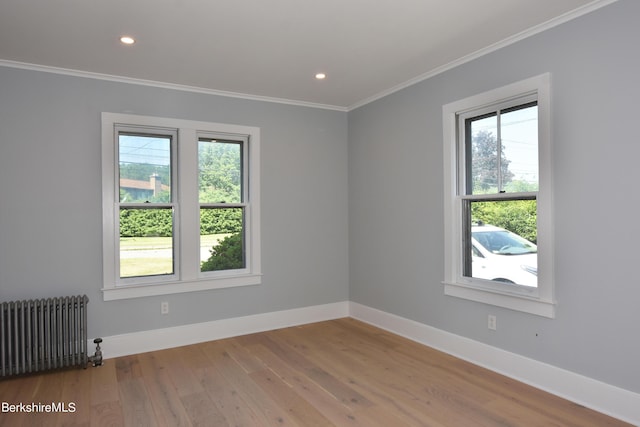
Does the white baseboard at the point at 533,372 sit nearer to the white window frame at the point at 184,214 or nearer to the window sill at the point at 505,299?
the window sill at the point at 505,299

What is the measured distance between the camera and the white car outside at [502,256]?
125 inches

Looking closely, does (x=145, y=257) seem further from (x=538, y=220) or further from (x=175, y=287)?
(x=538, y=220)

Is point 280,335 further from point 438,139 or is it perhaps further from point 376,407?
point 438,139

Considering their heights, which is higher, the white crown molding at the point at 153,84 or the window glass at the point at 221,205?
the white crown molding at the point at 153,84

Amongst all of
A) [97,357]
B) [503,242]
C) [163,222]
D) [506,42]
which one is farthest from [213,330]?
[506,42]

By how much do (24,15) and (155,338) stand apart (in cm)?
291

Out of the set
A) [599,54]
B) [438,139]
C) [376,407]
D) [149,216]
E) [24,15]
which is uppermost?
[24,15]

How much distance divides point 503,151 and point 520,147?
16 centimetres

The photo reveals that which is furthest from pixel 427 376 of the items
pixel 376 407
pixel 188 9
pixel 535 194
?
pixel 188 9

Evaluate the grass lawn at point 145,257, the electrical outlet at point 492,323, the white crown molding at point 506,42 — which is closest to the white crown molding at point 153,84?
the white crown molding at point 506,42

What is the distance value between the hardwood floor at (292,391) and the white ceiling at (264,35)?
2657 mm

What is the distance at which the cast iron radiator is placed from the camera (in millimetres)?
3301

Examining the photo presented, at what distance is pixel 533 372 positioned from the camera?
3082 mm

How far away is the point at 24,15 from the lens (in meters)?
2.70
